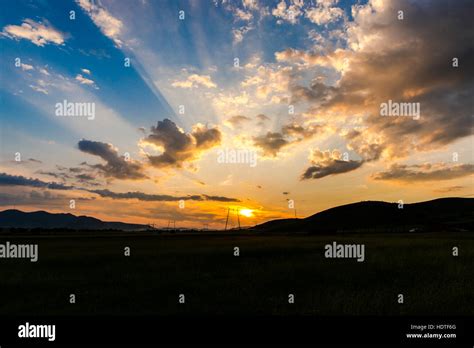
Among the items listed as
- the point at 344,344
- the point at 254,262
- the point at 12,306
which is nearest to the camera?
the point at 344,344

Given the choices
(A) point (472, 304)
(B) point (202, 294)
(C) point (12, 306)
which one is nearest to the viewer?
(A) point (472, 304)

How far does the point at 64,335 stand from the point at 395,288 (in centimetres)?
1930

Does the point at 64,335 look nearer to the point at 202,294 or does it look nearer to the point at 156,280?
the point at 202,294

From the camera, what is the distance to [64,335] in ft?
41.1

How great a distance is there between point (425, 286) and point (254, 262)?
57.2 feet

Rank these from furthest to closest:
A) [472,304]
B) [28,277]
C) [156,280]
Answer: [28,277] < [156,280] < [472,304]

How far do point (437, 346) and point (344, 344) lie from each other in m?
3.25

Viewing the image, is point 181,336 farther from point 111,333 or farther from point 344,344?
point 344,344

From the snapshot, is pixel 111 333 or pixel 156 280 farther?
pixel 156 280

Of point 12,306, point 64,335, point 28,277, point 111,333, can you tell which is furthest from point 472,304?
point 28,277

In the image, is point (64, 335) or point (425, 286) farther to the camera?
point (425, 286)

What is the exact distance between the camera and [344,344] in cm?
1162

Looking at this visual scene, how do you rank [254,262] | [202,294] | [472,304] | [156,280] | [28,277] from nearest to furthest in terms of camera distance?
[472,304] → [202,294] → [156,280] → [28,277] → [254,262]

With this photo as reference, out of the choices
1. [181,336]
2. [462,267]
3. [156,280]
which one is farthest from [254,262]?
[181,336]
